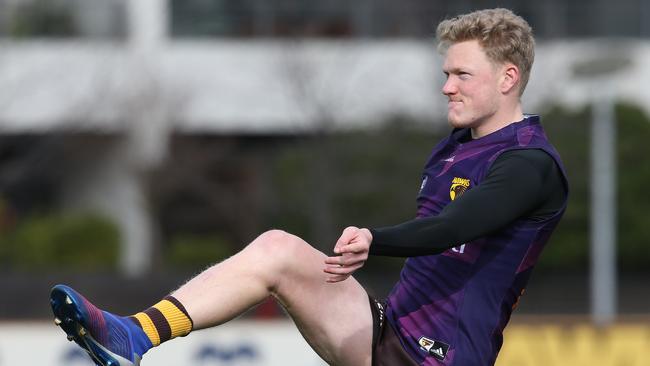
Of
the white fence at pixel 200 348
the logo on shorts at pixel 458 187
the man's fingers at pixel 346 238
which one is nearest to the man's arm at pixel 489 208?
the man's fingers at pixel 346 238

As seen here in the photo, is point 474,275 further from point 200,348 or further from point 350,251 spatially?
point 200,348

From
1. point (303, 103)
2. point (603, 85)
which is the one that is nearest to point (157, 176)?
point (303, 103)

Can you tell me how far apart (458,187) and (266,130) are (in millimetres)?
21322

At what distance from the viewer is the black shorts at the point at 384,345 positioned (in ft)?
16.5

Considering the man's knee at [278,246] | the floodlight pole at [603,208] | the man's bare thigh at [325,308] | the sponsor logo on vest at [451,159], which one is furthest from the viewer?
the floodlight pole at [603,208]

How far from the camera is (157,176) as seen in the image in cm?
2411

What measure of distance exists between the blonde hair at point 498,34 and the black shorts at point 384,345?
3.57 ft

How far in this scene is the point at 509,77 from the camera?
16.0 ft

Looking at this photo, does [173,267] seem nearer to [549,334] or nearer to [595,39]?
[595,39]

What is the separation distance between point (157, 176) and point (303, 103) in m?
3.30

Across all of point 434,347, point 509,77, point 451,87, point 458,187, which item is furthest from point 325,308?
point 509,77

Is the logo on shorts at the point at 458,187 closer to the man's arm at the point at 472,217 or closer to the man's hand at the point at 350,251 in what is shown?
the man's arm at the point at 472,217

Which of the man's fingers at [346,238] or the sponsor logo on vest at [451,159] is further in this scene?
the sponsor logo on vest at [451,159]

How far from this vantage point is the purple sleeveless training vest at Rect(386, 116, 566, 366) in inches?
192
